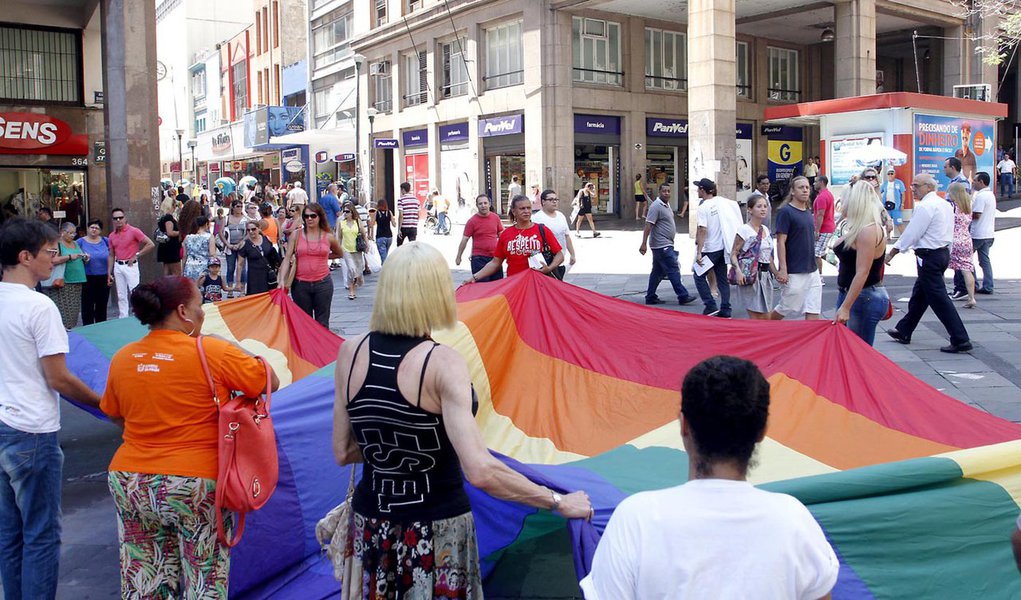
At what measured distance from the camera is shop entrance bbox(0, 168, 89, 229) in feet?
66.9

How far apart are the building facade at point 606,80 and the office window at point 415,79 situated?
0.26 feet

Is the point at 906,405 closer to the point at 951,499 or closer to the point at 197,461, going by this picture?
the point at 951,499

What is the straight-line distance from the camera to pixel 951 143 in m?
24.9

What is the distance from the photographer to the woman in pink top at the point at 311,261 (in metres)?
9.92

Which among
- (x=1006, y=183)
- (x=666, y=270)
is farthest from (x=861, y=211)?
(x=1006, y=183)

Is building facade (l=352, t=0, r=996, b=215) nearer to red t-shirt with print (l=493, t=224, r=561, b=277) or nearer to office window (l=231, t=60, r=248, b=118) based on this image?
red t-shirt with print (l=493, t=224, r=561, b=277)

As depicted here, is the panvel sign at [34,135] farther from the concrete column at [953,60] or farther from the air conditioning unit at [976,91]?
the concrete column at [953,60]

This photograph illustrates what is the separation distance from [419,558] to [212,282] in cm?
1007

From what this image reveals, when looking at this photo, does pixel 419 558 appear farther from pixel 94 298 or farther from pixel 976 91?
pixel 976 91

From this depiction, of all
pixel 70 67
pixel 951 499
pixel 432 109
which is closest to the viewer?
pixel 951 499

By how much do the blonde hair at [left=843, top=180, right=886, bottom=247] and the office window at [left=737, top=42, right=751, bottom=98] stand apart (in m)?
31.5

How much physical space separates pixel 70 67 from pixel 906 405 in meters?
20.3

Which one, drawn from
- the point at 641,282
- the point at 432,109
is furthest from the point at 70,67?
the point at 432,109

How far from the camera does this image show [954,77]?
3500cm
